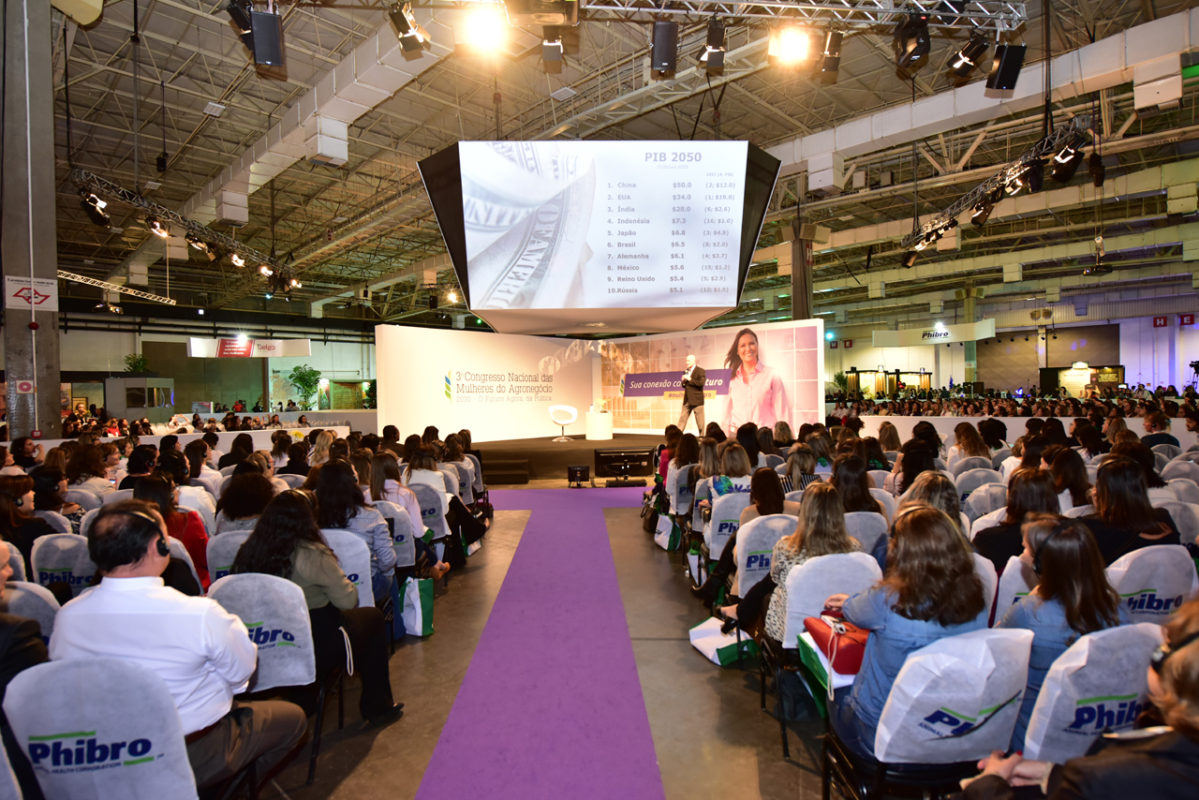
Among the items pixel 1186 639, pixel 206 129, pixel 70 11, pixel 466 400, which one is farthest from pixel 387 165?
pixel 1186 639

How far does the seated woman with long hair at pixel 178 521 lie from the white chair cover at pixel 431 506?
1670 millimetres

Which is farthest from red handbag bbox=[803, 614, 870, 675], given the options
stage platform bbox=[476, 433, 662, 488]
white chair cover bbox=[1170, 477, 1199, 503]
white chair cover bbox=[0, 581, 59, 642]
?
stage platform bbox=[476, 433, 662, 488]

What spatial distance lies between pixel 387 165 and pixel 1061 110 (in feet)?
38.9

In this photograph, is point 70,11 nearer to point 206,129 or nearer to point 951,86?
point 206,129

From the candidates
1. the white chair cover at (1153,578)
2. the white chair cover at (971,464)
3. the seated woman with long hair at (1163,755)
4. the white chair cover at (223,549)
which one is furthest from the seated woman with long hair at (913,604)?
the white chair cover at (971,464)

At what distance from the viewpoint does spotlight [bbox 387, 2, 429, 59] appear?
20.0 feet

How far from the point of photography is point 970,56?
666 cm

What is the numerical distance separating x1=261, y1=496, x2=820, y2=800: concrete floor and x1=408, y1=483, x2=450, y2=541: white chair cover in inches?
25.3

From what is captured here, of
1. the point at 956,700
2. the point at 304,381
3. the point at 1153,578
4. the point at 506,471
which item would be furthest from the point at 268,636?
the point at 304,381

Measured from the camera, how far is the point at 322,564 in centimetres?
269

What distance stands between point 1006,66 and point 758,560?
6695 millimetres

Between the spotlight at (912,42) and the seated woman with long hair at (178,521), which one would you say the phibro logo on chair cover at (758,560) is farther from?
the spotlight at (912,42)

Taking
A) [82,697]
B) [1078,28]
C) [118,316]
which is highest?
[1078,28]

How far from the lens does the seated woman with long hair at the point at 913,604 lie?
1.94m
